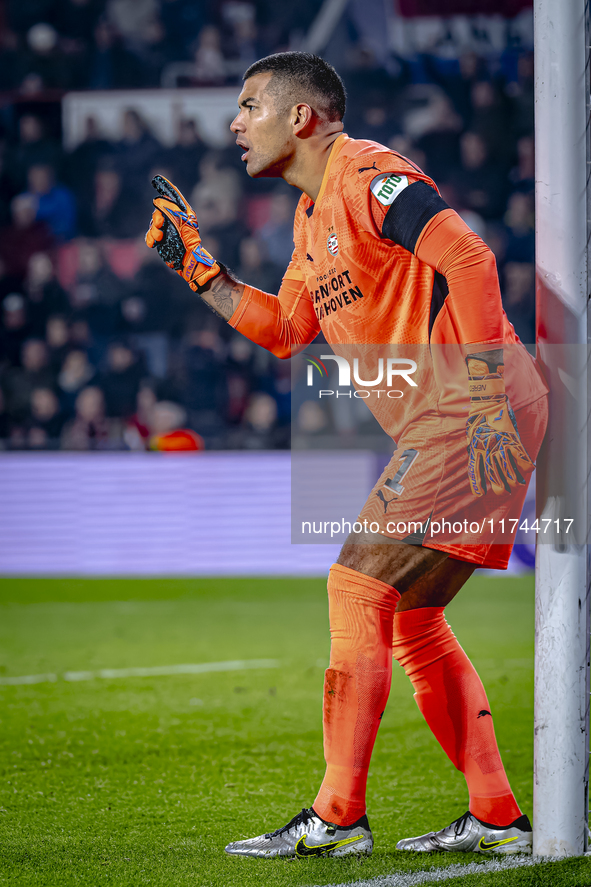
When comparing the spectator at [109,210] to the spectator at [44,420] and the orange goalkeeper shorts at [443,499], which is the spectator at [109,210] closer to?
the spectator at [44,420]

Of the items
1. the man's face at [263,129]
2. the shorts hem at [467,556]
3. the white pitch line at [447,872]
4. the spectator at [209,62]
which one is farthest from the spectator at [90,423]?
the white pitch line at [447,872]

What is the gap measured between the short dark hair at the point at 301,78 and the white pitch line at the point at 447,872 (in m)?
2.01

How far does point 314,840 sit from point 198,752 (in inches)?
54.8

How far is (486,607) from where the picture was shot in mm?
7504

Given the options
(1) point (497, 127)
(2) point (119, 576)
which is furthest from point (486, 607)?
(1) point (497, 127)

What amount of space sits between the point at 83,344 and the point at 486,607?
5657 mm

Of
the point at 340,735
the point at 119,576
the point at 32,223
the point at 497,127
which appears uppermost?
the point at 497,127

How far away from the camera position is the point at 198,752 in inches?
149

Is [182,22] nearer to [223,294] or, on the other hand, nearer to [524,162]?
[524,162]

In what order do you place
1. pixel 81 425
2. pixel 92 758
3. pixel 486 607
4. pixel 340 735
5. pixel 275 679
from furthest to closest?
1. pixel 81 425
2. pixel 486 607
3. pixel 275 679
4. pixel 92 758
5. pixel 340 735

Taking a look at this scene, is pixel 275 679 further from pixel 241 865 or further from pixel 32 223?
pixel 32 223

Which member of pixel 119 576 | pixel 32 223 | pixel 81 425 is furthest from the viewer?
pixel 32 223

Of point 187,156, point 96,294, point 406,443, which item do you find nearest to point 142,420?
Result: point 96,294

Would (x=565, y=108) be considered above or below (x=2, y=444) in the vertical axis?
above
